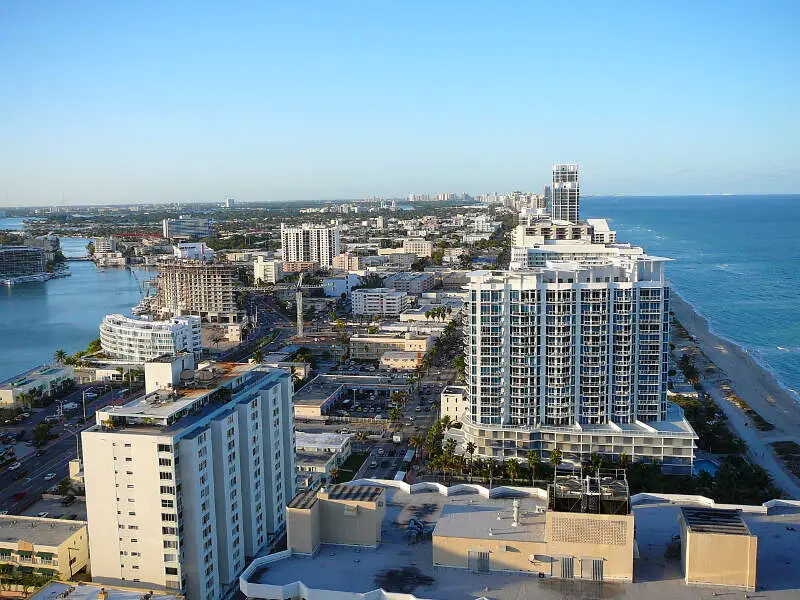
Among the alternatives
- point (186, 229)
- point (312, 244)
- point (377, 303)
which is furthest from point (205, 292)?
point (186, 229)

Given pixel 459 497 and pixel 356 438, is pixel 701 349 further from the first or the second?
pixel 459 497

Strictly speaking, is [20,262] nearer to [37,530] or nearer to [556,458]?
[37,530]

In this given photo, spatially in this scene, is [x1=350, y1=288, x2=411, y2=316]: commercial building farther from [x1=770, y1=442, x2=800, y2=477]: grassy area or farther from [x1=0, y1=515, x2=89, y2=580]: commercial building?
[x1=0, y1=515, x2=89, y2=580]: commercial building

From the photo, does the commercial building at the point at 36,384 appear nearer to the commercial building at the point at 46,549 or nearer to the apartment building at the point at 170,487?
the commercial building at the point at 46,549

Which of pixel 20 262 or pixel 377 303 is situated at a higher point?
pixel 20 262

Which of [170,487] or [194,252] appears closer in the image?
[170,487]

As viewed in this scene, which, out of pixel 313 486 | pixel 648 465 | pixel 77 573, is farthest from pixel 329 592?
pixel 648 465

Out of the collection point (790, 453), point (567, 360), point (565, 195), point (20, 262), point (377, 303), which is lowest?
point (790, 453)

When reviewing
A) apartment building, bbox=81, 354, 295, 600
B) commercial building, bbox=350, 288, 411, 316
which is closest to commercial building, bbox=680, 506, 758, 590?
apartment building, bbox=81, 354, 295, 600

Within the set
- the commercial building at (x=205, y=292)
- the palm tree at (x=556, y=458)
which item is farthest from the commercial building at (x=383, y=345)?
the palm tree at (x=556, y=458)
